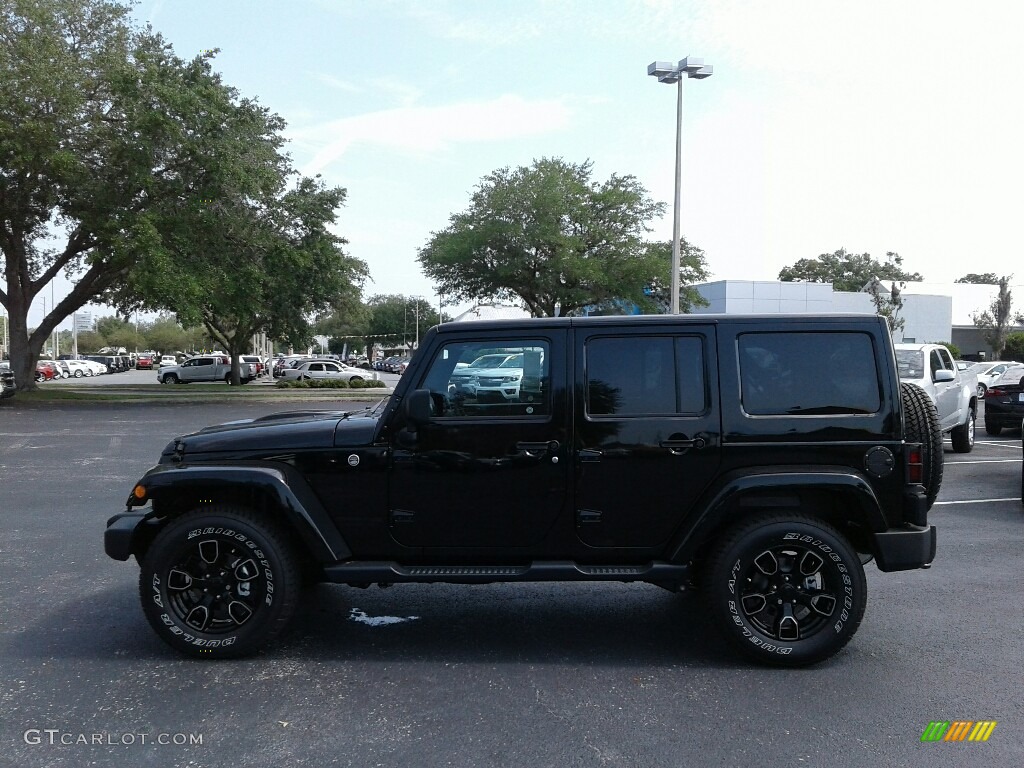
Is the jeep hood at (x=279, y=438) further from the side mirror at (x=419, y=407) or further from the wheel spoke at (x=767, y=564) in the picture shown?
the wheel spoke at (x=767, y=564)

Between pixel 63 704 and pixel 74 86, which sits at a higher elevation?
pixel 74 86

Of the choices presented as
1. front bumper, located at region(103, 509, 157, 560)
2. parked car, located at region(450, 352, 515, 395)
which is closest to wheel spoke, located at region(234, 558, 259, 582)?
front bumper, located at region(103, 509, 157, 560)

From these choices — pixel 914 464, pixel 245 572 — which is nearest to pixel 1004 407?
pixel 914 464

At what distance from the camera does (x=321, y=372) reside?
44750mm

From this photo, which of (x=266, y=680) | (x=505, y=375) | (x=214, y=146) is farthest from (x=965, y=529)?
(x=214, y=146)

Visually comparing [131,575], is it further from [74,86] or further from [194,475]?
[74,86]

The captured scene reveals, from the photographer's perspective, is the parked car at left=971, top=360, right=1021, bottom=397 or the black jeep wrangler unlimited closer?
the black jeep wrangler unlimited

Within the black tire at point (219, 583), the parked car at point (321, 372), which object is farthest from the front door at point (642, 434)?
the parked car at point (321, 372)

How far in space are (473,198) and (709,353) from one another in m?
33.6

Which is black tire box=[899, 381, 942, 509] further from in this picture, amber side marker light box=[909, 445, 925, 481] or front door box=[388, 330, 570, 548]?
front door box=[388, 330, 570, 548]

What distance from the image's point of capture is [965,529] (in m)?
8.45

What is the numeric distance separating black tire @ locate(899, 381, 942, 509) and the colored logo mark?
4.34 ft

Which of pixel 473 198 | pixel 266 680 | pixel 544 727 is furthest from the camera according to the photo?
pixel 473 198

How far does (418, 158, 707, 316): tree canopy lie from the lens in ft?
115
